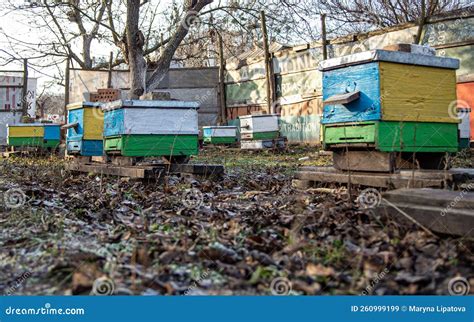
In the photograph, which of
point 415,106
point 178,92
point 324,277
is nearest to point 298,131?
point 178,92

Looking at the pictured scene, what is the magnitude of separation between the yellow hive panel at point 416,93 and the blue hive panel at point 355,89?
2.5 inches

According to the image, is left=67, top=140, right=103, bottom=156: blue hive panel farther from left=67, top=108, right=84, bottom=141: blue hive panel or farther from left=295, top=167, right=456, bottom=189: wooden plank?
left=295, top=167, right=456, bottom=189: wooden plank

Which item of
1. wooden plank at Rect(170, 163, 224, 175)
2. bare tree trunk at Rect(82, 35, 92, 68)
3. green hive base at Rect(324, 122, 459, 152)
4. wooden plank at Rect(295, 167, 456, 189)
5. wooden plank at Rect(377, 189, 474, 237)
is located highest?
bare tree trunk at Rect(82, 35, 92, 68)

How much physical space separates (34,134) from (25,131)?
9.7 inches

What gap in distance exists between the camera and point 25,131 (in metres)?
12.6

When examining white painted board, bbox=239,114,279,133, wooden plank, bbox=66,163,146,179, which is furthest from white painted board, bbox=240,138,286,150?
wooden plank, bbox=66,163,146,179

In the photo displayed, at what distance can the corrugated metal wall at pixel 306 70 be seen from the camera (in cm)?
1123

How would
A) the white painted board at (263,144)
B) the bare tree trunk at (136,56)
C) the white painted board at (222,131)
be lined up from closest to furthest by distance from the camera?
the bare tree trunk at (136,56) → the white painted board at (263,144) → the white painted board at (222,131)

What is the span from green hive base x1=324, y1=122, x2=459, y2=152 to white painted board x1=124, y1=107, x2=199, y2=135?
223 centimetres

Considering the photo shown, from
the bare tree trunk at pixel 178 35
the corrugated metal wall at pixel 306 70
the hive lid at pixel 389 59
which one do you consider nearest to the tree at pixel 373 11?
the corrugated metal wall at pixel 306 70

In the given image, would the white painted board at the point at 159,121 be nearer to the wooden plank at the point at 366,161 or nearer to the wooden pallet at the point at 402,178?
the wooden pallet at the point at 402,178

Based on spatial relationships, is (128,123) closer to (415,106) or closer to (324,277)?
(415,106)

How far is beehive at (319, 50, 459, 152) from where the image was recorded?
12.4 ft

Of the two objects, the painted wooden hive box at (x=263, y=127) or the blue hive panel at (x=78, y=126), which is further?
the painted wooden hive box at (x=263, y=127)
